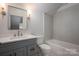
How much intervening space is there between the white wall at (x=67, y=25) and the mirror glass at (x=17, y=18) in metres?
0.90

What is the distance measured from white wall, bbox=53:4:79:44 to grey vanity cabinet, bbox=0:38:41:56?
71 centimetres

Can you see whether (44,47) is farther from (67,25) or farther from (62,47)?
(67,25)

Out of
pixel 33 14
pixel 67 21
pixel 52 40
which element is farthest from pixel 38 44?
pixel 67 21

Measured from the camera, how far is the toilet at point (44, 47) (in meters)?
2.07

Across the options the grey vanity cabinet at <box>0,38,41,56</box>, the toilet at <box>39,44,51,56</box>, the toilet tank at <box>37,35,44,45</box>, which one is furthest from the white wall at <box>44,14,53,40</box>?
the grey vanity cabinet at <box>0,38,41,56</box>

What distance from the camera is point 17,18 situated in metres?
2.08

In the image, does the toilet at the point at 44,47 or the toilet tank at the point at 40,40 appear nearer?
the toilet at the point at 44,47

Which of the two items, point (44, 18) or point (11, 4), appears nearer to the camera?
point (11, 4)

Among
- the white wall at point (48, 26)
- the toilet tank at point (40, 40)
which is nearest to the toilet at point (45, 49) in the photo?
the toilet tank at point (40, 40)

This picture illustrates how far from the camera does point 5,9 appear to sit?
186 centimetres

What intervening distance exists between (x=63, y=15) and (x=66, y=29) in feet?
1.43

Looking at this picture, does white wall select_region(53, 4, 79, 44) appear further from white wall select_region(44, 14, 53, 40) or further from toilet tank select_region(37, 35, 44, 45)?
toilet tank select_region(37, 35, 44, 45)

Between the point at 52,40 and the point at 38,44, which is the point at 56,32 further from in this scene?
the point at 38,44

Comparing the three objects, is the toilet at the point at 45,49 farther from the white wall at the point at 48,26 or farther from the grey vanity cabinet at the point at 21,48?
the white wall at the point at 48,26
